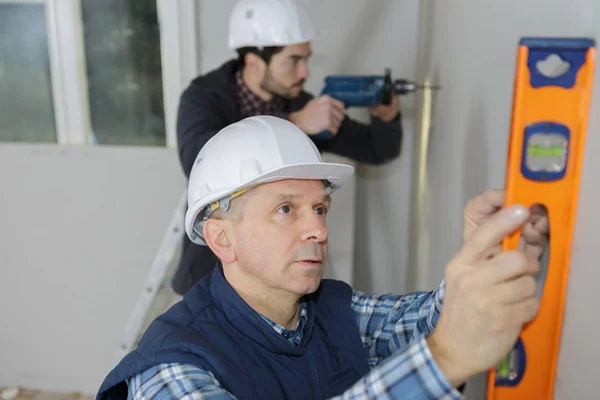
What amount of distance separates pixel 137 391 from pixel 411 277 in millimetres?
1699

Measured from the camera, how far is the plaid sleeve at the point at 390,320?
1133 mm

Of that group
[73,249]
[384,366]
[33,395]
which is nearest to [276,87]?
[73,249]

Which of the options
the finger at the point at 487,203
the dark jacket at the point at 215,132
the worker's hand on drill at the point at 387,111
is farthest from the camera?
the worker's hand on drill at the point at 387,111

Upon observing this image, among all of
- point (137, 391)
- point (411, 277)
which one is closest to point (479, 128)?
point (137, 391)

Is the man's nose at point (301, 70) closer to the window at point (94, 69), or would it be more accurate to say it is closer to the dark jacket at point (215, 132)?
the dark jacket at point (215, 132)

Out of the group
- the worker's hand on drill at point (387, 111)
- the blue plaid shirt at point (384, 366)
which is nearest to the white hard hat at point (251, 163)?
the blue plaid shirt at point (384, 366)

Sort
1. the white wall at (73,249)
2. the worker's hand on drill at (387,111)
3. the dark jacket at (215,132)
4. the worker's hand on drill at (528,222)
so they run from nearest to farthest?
the worker's hand on drill at (528,222) → the dark jacket at (215,132) → the worker's hand on drill at (387,111) → the white wall at (73,249)

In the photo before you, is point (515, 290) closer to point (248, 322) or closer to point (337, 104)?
point (248, 322)

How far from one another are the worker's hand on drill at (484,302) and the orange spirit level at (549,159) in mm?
93

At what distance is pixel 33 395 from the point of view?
120 inches

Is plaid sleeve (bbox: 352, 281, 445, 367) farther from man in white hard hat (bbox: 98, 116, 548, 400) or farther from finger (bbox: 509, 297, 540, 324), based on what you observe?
finger (bbox: 509, 297, 540, 324)

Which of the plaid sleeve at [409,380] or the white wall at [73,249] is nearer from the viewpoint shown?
the plaid sleeve at [409,380]

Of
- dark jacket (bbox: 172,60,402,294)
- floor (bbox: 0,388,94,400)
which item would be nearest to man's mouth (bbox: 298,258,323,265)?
dark jacket (bbox: 172,60,402,294)

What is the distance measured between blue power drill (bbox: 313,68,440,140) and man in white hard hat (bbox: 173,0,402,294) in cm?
9
